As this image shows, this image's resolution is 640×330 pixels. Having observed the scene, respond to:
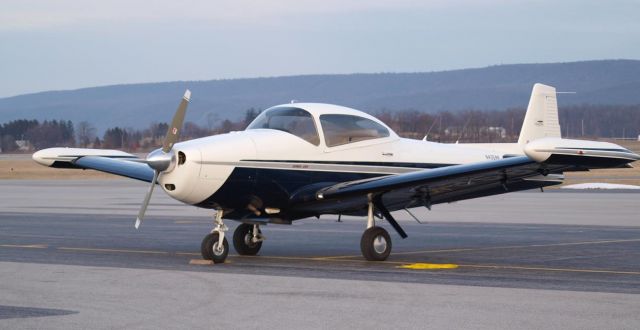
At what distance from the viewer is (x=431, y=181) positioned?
14.5 m

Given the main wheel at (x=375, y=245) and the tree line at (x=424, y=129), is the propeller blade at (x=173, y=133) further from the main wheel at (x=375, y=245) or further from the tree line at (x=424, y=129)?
the tree line at (x=424, y=129)

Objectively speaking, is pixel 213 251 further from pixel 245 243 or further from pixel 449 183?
pixel 449 183

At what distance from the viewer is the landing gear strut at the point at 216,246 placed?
14859mm

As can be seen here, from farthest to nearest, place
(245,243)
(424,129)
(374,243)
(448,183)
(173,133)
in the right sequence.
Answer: (424,129) → (245,243) → (374,243) → (448,183) → (173,133)

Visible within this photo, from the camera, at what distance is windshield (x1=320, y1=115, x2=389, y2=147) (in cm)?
1584

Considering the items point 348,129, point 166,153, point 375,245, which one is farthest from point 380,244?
point 166,153

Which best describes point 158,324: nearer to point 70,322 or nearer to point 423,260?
point 70,322

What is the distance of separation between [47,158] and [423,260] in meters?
7.74

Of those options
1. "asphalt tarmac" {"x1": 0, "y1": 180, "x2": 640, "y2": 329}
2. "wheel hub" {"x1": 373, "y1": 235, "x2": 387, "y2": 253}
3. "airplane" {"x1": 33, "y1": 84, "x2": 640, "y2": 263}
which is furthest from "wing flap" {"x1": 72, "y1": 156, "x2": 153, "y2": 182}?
"wheel hub" {"x1": 373, "y1": 235, "x2": 387, "y2": 253}

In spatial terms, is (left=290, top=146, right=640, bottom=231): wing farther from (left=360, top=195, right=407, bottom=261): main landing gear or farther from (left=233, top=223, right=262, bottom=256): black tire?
(left=233, top=223, right=262, bottom=256): black tire

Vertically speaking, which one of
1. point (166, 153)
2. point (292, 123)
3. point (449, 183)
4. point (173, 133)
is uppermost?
point (292, 123)

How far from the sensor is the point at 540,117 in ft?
62.7

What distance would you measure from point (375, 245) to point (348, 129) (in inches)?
74.0

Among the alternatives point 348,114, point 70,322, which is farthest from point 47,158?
point 70,322
